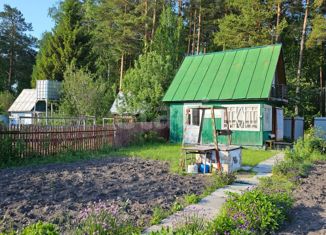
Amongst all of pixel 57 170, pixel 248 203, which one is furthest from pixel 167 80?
pixel 248 203

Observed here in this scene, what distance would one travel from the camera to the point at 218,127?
17562 millimetres

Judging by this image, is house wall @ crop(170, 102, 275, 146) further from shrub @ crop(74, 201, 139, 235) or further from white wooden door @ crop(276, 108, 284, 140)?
shrub @ crop(74, 201, 139, 235)

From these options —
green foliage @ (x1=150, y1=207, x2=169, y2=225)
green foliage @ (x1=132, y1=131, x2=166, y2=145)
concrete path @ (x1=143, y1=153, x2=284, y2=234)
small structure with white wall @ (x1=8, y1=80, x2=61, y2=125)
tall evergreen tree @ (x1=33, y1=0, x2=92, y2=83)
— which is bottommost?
concrete path @ (x1=143, y1=153, x2=284, y2=234)

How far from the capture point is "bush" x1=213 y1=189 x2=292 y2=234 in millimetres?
3955

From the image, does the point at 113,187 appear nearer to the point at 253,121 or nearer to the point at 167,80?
the point at 253,121

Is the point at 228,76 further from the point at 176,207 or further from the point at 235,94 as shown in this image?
the point at 176,207

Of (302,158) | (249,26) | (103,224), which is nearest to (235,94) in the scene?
(302,158)

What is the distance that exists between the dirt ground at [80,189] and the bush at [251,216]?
1.29m

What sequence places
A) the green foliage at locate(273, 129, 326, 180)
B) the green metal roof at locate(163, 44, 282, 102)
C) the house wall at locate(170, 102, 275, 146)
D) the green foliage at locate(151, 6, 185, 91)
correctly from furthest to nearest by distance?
the green foliage at locate(151, 6, 185, 91)
the green metal roof at locate(163, 44, 282, 102)
the house wall at locate(170, 102, 275, 146)
the green foliage at locate(273, 129, 326, 180)

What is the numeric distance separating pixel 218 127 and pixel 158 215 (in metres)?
12.9

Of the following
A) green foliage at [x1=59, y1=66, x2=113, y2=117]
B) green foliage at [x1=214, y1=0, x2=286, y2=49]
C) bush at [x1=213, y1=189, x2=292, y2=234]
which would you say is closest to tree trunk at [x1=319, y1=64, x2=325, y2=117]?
green foliage at [x1=214, y1=0, x2=286, y2=49]

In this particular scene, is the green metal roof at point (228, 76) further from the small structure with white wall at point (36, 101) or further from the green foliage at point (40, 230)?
the green foliage at point (40, 230)

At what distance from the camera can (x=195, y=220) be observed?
430 cm

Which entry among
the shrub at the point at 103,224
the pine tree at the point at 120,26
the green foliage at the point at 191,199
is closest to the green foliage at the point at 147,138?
the green foliage at the point at 191,199
